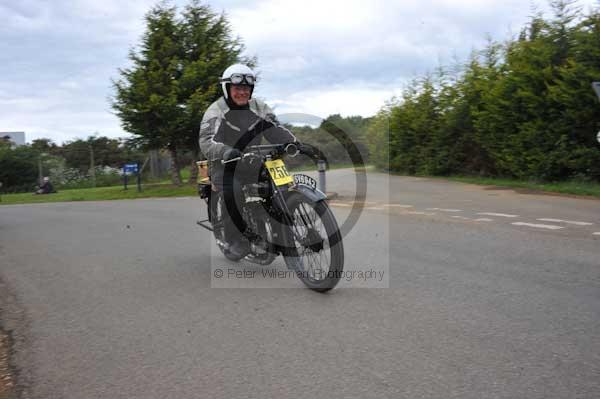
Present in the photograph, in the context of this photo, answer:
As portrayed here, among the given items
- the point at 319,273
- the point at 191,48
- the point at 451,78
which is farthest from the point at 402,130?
the point at 319,273

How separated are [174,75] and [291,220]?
643 inches

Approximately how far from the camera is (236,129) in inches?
214

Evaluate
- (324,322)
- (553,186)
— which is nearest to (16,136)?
(553,186)

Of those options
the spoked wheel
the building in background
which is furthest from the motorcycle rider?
the building in background

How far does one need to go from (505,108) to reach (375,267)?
11.0 metres

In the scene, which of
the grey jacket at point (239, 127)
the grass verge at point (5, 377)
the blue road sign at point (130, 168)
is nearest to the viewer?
the grass verge at point (5, 377)

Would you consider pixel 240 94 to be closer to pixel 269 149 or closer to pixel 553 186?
pixel 269 149

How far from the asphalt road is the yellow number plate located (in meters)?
1.02

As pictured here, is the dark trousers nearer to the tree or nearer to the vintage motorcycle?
the vintage motorcycle

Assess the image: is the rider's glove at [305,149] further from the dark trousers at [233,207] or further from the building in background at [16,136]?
the building in background at [16,136]

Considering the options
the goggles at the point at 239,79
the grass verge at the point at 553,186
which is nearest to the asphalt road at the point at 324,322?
the goggles at the point at 239,79

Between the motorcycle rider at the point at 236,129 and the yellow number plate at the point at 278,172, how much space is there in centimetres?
26

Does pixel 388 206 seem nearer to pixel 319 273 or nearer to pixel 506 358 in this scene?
pixel 319 273

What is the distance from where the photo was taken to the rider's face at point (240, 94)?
17.3ft
